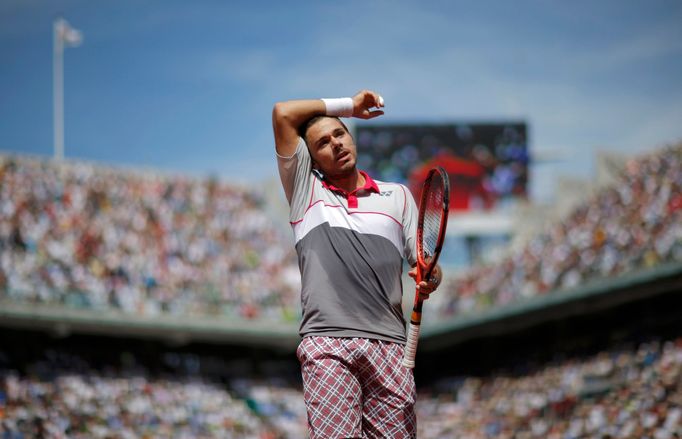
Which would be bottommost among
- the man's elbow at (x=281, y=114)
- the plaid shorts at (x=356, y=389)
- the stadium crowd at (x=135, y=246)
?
the stadium crowd at (x=135, y=246)

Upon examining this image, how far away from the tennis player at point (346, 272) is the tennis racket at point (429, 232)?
6cm

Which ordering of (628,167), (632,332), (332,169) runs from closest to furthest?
1. (332,169)
2. (632,332)
3. (628,167)

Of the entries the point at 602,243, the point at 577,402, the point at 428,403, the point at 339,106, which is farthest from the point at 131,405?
Answer: the point at 339,106

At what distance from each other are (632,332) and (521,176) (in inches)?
582

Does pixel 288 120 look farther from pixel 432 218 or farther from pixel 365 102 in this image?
pixel 432 218

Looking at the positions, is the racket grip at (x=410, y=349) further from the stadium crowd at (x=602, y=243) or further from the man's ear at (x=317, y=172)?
the stadium crowd at (x=602, y=243)

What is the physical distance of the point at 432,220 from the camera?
434 centimetres

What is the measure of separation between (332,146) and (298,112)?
0.22 metres

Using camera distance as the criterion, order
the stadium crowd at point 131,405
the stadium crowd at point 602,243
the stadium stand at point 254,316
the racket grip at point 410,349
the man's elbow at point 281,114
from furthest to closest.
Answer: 1. the stadium crowd at point 131,405
2. the stadium crowd at point 602,243
3. the stadium stand at point 254,316
4. the man's elbow at point 281,114
5. the racket grip at point 410,349

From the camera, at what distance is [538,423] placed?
18.9 m

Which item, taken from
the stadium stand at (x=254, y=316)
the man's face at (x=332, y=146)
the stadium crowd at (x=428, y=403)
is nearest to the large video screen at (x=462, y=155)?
the stadium stand at (x=254, y=316)

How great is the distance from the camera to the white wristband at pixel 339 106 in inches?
165

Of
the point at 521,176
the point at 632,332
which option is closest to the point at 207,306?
the point at 632,332

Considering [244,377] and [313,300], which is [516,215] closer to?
[244,377]
